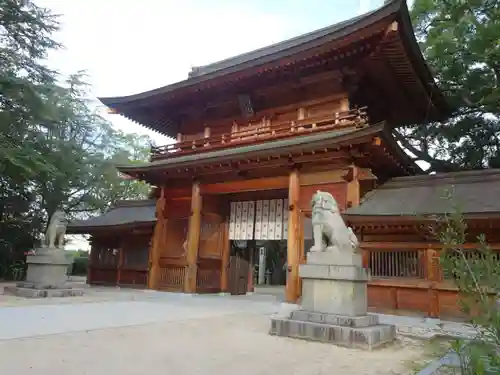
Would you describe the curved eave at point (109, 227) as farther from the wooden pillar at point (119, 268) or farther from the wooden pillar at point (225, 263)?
the wooden pillar at point (225, 263)

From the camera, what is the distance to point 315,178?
38.8 ft

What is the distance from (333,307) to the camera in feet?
22.3

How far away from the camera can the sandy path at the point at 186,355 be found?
4453mm

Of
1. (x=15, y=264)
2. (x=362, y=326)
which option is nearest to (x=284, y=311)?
(x=362, y=326)

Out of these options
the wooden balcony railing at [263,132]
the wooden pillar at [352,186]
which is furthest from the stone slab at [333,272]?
the wooden balcony railing at [263,132]

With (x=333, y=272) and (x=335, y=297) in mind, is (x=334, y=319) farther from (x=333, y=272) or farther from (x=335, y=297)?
(x=333, y=272)

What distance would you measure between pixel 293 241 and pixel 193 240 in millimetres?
3738

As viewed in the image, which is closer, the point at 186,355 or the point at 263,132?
the point at 186,355

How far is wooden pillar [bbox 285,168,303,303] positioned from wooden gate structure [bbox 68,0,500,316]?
0.03 meters

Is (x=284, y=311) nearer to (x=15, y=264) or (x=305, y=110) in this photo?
(x=305, y=110)

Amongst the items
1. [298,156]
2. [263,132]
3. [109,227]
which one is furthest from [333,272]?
[109,227]

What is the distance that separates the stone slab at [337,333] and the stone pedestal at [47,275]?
26.7ft

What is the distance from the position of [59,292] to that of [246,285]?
6596 millimetres

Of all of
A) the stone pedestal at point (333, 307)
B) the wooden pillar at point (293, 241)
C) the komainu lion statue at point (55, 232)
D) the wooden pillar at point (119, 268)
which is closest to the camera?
the stone pedestal at point (333, 307)
